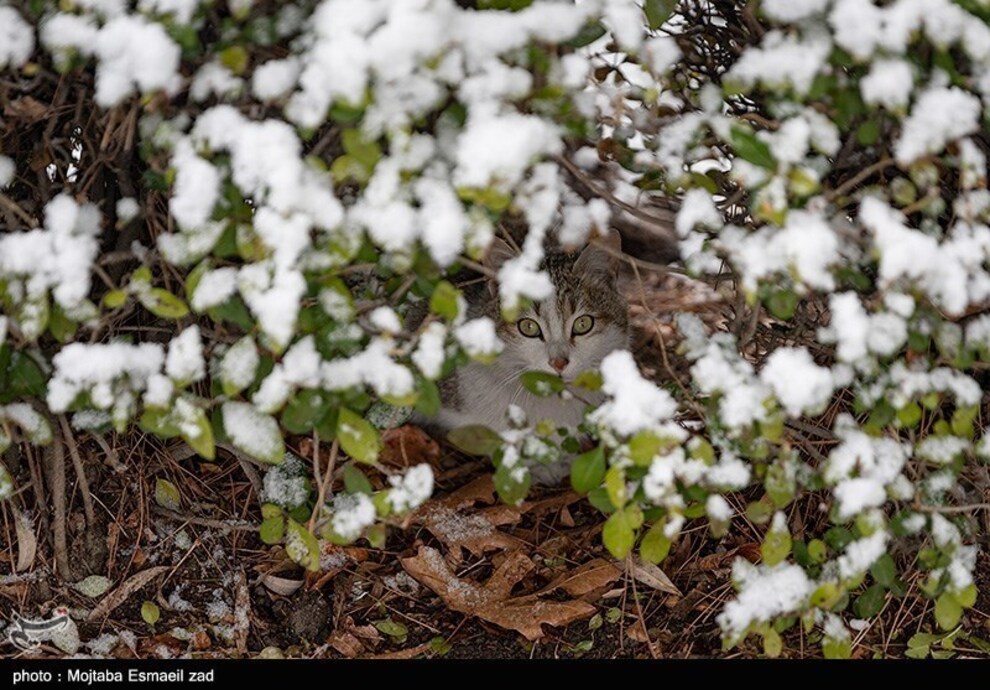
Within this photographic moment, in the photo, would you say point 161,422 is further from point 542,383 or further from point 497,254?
point 497,254

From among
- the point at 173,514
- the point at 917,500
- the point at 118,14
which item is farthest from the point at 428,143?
the point at 173,514

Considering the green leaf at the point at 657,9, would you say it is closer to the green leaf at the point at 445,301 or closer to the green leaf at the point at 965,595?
the green leaf at the point at 445,301

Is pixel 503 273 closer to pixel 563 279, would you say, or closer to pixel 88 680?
pixel 563 279

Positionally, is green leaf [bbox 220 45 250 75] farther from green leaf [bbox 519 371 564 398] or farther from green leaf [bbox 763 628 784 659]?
green leaf [bbox 763 628 784 659]

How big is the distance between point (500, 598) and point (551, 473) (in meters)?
0.43

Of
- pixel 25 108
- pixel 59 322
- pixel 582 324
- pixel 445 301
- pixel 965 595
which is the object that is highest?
pixel 25 108

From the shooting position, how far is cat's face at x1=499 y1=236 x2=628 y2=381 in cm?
258

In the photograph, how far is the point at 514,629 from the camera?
93.7 inches

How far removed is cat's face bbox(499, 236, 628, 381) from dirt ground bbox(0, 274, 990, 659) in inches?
12.3

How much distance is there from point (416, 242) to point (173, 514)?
1.11 m

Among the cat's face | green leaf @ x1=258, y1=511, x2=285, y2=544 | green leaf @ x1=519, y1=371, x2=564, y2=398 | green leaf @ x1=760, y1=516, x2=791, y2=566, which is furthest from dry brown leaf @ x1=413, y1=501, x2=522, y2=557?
green leaf @ x1=760, y1=516, x2=791, y2=566

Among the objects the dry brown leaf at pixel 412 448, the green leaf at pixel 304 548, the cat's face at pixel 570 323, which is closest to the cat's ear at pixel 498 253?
the cat's face at pixel 570 323

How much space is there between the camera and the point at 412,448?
9.09ft

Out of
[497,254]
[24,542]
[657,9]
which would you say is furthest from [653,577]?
[24,542]
